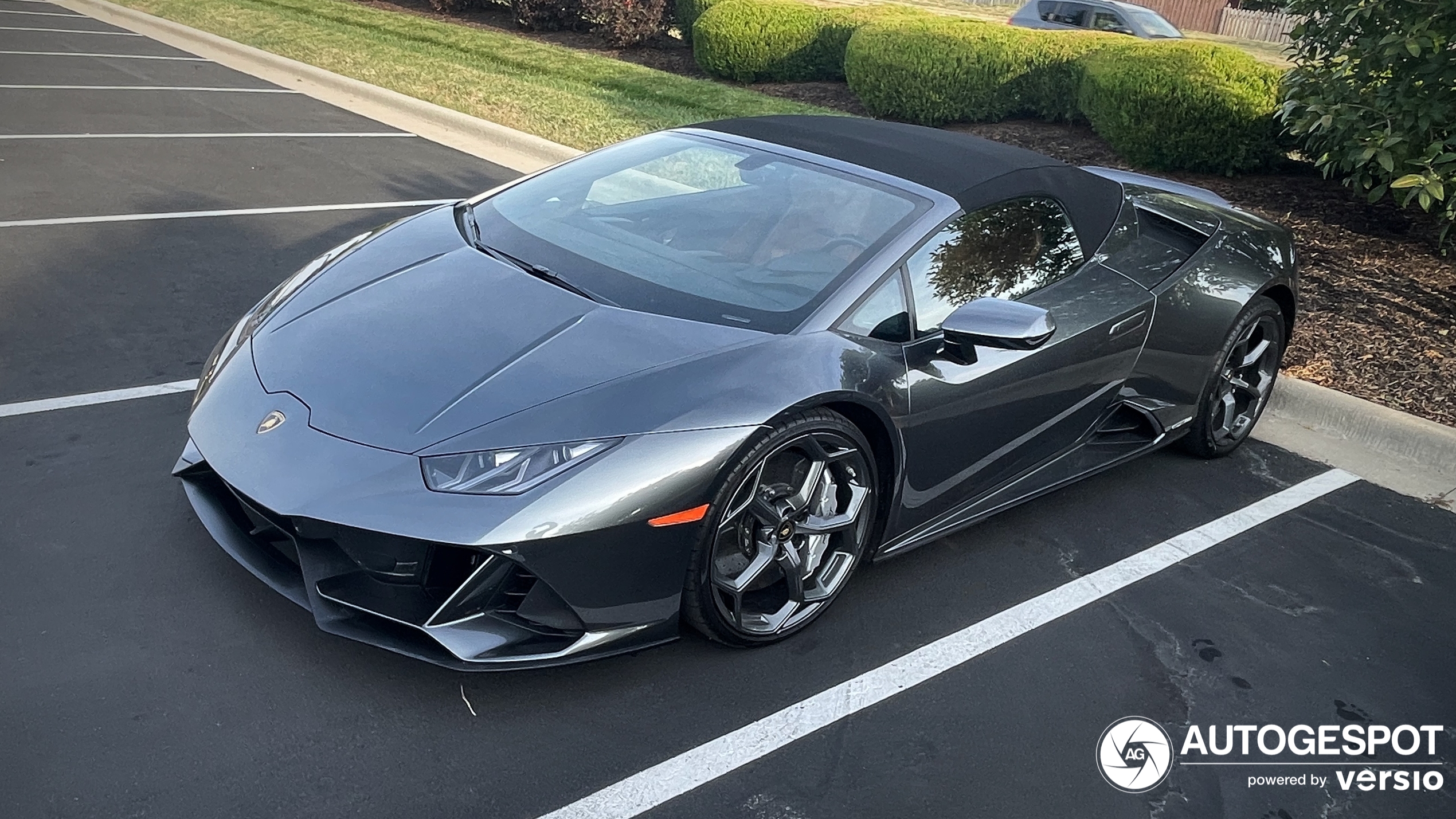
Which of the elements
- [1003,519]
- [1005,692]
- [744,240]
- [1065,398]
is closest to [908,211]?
[744,240]

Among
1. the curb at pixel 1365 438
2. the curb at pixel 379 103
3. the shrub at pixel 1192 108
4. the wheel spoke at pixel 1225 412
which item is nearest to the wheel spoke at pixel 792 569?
the wheel spoke at pixel 1225 412

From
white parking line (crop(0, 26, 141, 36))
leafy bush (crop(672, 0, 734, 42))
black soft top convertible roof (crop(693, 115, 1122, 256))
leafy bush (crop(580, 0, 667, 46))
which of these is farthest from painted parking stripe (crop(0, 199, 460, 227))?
white parking line (crop(0, 26, 141, 36))

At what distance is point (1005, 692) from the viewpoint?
3445 mm

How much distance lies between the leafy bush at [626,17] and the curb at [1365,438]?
11475 millimetres

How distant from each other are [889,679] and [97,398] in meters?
3.23

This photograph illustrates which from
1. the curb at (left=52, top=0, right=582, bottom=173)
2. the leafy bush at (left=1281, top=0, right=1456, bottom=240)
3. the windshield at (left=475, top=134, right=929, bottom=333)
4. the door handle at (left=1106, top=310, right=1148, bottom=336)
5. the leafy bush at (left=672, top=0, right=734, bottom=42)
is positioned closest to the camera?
the windshield at (left=475, top=134, right=929, bottom=333)

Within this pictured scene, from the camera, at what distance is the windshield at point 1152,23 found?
16203mm

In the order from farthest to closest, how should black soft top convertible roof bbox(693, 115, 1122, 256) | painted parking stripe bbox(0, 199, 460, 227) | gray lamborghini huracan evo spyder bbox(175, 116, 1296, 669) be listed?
painted parking stripe bbox(0, 199, 460, 227), black soft top convertible roof bbox(693, 115, 1122, 256), gray lamborghini huracan evo spyder bbox(175, 116, 1296, 669)

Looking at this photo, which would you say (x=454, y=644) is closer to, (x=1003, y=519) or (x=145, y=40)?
(x=1003, y=519)

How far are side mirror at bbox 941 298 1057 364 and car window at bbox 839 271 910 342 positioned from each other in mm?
138

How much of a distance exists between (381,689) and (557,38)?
14.9 metres

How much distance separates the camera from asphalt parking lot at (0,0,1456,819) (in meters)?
2.85

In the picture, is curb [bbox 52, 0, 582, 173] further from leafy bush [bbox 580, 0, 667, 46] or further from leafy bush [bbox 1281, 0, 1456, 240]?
leafy bush [bbox 1281, 0, 1456, 240]

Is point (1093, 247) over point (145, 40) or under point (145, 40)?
over
